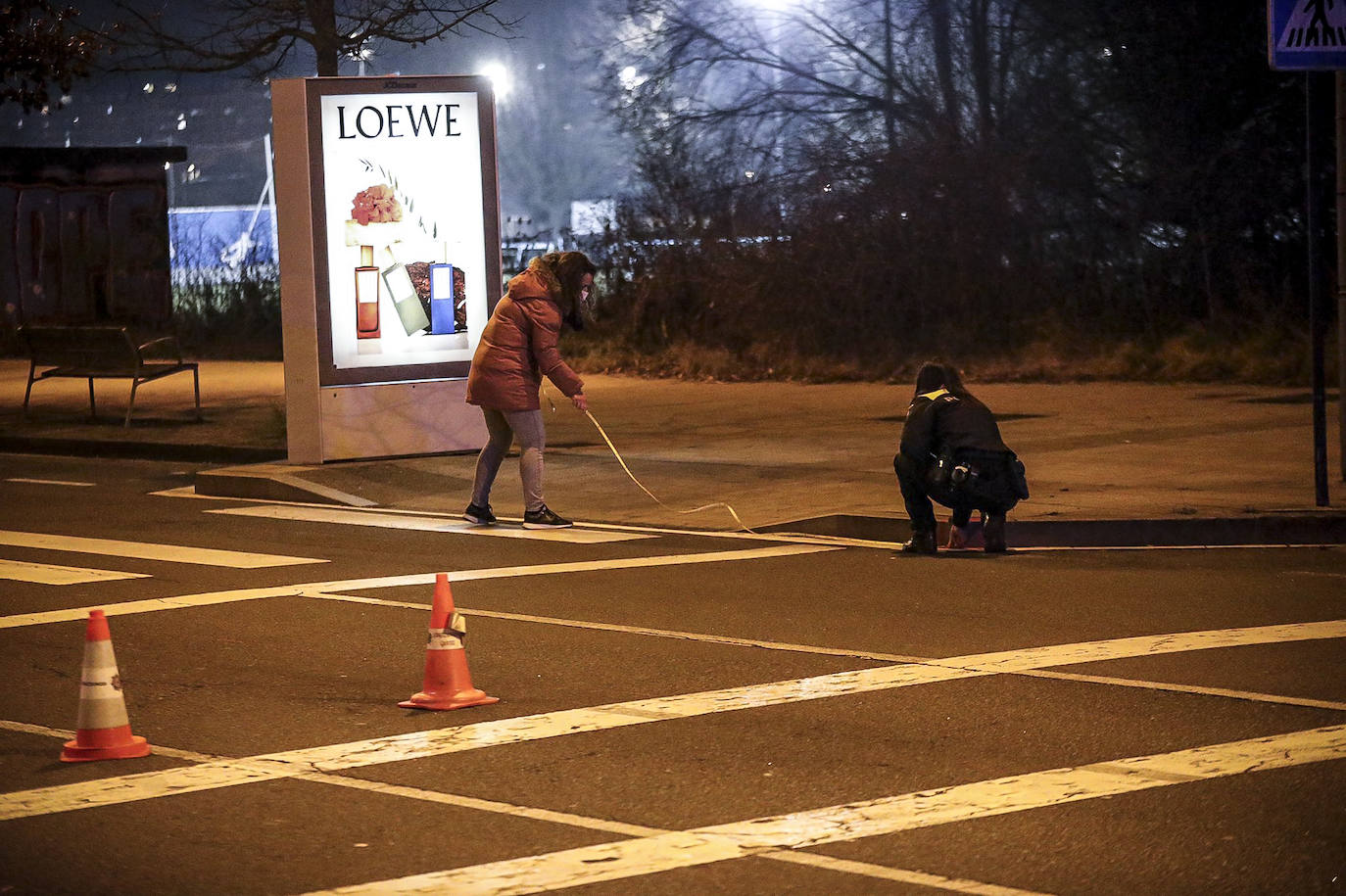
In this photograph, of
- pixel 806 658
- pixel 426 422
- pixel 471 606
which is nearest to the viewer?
pixel 806 658

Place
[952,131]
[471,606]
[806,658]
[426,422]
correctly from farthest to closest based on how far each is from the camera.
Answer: [952,131]
[426,422]
[471,606]
[806,658]

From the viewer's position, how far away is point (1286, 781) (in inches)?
231

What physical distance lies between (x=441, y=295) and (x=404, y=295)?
1.08 ft

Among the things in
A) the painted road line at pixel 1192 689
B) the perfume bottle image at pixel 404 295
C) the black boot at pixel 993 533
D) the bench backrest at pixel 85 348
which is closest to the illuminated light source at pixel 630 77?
the bench backrest at pixel 85 348

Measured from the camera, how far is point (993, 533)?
1094cm

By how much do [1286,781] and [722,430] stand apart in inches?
471

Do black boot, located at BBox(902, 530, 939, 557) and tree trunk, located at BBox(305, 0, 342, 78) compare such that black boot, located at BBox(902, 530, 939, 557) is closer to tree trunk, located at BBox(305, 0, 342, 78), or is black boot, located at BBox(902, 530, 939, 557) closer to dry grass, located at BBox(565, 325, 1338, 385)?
dry grass, located at BBox(565, 325, 1338, 385)

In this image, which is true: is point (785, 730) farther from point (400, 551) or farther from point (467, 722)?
point (400, 551)

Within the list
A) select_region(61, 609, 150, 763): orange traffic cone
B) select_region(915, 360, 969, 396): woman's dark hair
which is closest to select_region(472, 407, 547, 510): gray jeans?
select_region(915, 360, 969, 396): woman's dark hair

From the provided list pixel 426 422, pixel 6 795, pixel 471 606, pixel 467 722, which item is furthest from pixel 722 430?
pixel 6 795

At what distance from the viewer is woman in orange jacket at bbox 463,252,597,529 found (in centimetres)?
1234

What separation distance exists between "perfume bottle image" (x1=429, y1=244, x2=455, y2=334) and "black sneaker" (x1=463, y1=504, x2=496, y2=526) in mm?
3199

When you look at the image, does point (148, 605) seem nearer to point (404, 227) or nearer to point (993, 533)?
point (993, 533)

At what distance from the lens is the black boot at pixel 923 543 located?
10883 millimetres
